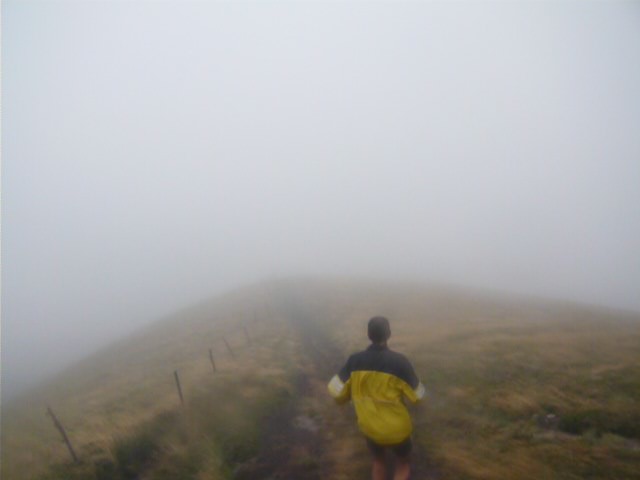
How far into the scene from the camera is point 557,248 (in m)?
173

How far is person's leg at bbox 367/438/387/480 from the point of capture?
26.0 feet

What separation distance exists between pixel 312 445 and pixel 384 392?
24.5ft

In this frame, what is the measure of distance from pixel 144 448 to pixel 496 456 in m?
12.5

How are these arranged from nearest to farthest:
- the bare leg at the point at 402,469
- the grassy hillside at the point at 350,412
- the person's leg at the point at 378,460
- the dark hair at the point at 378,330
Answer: the dark hair at the point at 378,330 < the person's leg at the point at 378,460 < the bare leg at the point at 402,469 < the grassy hillside at the point at 350,412

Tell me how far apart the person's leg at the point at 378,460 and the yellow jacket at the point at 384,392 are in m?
0.27

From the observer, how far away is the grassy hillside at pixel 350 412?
11617mm

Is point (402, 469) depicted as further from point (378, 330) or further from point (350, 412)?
point (350, 412)

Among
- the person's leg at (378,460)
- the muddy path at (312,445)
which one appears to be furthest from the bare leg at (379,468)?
the muddy path at (312,445)

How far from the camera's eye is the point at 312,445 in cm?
1352

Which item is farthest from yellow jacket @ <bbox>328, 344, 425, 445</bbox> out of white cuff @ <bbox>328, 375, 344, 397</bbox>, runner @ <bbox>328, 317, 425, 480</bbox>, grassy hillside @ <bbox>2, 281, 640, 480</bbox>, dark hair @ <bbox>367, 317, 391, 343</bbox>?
grassy hillside @ <bbox>2, 281, 640, 480</bbox>

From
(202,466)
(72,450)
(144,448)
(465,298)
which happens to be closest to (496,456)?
(202,466)

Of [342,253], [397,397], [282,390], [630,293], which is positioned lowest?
[630,293]

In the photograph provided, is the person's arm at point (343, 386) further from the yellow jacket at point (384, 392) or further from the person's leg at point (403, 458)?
the person's leg at point (403, 458)

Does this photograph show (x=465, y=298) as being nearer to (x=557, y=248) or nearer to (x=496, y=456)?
(x=496, y=456)
